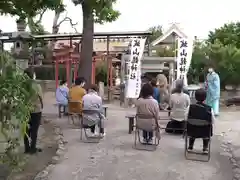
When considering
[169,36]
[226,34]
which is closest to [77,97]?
[169,36]

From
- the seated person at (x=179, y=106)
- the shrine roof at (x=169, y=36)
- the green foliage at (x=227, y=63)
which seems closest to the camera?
the seated person at (x=179, y=106)

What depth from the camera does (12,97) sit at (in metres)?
3.19

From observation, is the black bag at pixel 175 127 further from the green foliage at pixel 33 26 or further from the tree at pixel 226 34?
the tree at pixel 226 34

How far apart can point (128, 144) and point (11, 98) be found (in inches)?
201

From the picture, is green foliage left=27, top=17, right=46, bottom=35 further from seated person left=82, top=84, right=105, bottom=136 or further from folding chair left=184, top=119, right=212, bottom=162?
folding chair left=184, top=119, right=212, bottom=162

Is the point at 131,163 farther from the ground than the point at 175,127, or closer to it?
closer to it

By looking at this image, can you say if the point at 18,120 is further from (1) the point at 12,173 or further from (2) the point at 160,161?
(2) the point at 160,161

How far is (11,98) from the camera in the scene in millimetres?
3184

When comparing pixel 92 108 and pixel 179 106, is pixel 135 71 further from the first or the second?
pixel 92 108

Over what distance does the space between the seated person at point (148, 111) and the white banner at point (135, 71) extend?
6246 mm

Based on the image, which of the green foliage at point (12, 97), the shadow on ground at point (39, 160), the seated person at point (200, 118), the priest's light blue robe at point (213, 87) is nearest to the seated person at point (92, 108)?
the shadow on ground at point (39, 160)

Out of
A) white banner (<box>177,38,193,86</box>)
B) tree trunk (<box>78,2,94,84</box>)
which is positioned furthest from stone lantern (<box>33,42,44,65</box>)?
white banner (<box>177,38,193,86</box>)

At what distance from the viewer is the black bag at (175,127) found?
9.05 m

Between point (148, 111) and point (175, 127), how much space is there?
1.90 metres
